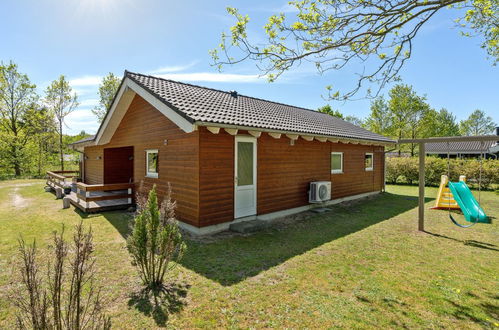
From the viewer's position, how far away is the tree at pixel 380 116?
91.9 ft

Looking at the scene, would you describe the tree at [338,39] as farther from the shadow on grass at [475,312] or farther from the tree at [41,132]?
the tree at [41,132]

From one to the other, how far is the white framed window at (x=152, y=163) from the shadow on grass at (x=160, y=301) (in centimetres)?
534

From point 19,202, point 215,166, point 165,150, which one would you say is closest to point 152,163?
point 165,150

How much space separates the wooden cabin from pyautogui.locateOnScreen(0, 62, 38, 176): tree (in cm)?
2016

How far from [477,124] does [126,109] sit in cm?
7408

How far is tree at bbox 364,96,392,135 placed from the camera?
28.0 meters

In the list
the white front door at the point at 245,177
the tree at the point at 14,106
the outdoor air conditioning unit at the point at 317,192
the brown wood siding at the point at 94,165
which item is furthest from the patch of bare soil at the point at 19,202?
the tree at the point at 14,106

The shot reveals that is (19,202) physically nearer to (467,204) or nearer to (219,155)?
(219,155)

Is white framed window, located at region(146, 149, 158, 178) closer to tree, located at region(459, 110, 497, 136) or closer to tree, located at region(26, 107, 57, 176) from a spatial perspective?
tree, located at region(26, 107, 57, 176)

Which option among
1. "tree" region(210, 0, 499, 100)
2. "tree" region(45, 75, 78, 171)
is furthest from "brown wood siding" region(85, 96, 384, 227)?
"tree" region(45, 75, 78, 171)

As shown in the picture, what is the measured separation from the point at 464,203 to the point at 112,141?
14165mm

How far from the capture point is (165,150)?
785cm

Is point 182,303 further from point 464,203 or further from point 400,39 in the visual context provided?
point 464,203

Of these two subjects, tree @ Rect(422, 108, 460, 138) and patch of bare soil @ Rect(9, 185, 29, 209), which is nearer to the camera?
patch of bare soil @ Rect(9, 185, 29, 209)
